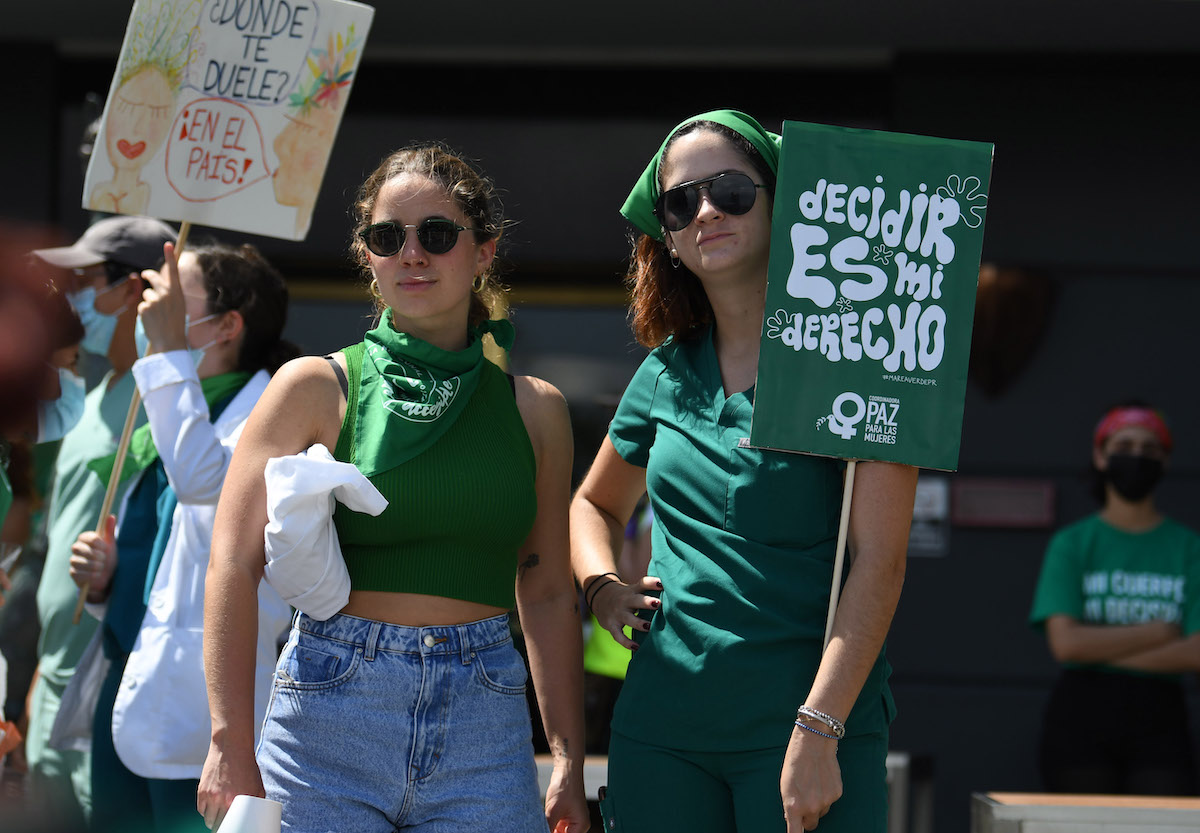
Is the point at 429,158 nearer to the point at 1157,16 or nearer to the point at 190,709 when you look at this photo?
the point at 190,709

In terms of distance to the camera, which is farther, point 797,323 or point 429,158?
point 429,158

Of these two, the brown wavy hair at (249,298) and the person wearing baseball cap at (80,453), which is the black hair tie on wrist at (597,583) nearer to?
the brown wavy hair at (249,298)

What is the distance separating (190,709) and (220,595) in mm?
Result: 880

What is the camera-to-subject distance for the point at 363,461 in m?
2.45

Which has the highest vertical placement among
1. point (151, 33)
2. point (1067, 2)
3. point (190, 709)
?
point (1067, 2)

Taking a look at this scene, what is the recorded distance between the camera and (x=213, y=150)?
3426 millimetres

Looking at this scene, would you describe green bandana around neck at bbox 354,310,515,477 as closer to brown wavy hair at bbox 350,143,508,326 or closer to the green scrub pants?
brown wavy hair at bbox 350,143,508,326

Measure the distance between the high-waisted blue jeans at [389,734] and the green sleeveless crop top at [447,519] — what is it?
9cm

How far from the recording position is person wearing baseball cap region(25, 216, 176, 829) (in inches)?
143

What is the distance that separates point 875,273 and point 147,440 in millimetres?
1983

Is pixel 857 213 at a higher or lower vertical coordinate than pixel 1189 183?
lower

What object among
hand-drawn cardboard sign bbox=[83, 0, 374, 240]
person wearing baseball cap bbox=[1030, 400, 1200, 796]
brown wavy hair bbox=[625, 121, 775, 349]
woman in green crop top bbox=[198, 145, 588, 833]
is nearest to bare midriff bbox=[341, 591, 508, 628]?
woman in green crop top bbox=[198, 145, 588, 833]

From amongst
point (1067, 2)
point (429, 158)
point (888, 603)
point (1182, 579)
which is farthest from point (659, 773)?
point (1067, 2)

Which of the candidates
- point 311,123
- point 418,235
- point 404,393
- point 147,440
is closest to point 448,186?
point 418,235
